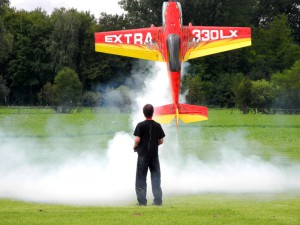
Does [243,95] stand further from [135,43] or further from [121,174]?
[121,174]

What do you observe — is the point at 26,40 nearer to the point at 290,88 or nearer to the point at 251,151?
the point at 290,88

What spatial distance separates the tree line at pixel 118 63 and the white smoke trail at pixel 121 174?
40550 millimetres

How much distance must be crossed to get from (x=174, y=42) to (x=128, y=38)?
3344 millimetres

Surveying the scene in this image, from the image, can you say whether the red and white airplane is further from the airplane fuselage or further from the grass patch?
the grass patch

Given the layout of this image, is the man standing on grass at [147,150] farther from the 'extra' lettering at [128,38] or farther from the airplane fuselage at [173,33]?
the 'extra' lettering at [128,38]

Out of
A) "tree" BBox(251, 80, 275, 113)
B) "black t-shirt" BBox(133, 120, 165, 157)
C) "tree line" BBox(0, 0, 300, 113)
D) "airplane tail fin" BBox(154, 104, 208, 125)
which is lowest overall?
"black t-shirt" BBox(133, 120, 165, 157)

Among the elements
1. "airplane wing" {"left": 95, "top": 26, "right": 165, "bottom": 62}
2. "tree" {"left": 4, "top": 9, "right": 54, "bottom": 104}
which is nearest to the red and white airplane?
"airplane wing" {"left": 95, "top": 26, "right": 165, "bottom": 62}

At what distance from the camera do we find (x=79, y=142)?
33.7 metres

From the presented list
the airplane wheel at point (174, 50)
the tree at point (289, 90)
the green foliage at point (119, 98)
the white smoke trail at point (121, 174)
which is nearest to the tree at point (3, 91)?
the green foliage at point (119, 98)

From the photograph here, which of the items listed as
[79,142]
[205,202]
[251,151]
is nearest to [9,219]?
[205,202]

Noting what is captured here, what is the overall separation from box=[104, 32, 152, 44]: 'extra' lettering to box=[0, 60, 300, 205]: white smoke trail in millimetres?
1742

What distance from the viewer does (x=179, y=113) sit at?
71.7 ft

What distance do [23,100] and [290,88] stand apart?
36.9m

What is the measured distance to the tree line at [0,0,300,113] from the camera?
70.3 m
